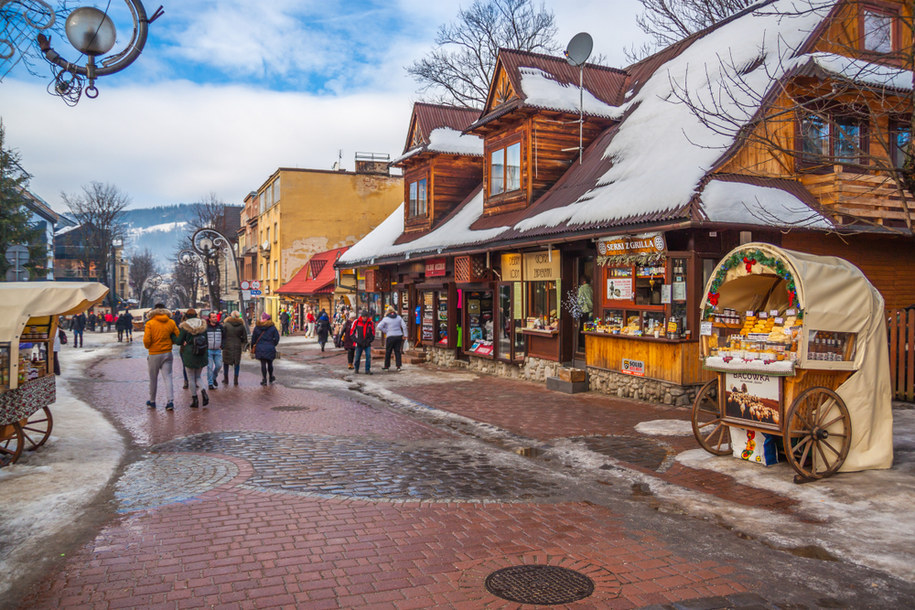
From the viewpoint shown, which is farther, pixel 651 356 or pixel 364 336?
pixel 364 336

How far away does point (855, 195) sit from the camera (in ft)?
38.8

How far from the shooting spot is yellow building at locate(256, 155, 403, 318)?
41.2 metres

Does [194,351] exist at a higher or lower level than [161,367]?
higher

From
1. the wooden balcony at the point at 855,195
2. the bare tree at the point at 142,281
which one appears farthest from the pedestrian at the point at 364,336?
the bare tree at the point at 142,281

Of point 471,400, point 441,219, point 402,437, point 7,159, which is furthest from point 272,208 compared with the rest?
point 402,437

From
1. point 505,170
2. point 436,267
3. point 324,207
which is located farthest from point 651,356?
point 324,207

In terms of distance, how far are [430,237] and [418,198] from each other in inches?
122

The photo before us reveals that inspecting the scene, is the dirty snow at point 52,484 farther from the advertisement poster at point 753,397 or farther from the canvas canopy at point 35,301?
the advertisement poster at point 753,397

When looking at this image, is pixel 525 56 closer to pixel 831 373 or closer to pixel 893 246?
pixel 893 246

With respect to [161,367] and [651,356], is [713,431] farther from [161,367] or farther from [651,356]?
[161,367]

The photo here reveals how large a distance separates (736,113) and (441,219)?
38.3 ft

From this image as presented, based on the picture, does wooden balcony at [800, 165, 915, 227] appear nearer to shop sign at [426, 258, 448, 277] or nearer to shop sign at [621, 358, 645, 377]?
shop sign at [621, 358, 645, 377]

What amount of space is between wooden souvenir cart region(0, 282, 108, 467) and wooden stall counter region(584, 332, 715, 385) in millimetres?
9092

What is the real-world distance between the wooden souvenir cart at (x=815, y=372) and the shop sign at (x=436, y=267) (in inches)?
499
